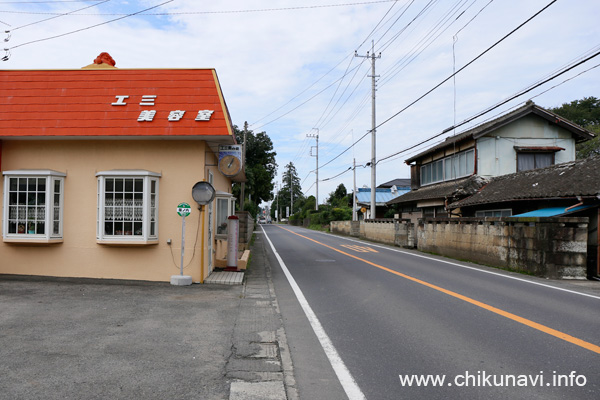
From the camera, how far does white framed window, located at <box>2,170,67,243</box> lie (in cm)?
1001

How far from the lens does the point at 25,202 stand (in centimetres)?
1018

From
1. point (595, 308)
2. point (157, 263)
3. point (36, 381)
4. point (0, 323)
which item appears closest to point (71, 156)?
point (157, 263)

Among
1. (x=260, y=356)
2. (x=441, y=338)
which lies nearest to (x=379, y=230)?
(x=441, y=338)

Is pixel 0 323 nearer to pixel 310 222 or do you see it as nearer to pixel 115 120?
pixel 115 120

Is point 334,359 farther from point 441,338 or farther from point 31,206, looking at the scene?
point 31,206

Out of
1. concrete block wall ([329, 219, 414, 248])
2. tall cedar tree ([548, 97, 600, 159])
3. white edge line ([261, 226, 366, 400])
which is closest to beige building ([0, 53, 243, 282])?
white edge line ([261, 226, 366, 400])

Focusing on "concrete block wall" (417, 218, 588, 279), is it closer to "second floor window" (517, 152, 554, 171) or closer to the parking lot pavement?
the parking lot pavement

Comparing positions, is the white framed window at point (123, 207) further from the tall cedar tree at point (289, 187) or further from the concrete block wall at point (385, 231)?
the tall cedar tree at point (289, 187)

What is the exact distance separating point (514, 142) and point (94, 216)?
21342 millimetres

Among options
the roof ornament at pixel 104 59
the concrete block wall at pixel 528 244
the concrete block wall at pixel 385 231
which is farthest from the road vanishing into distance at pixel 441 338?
the concrete block wall at pixel 385 231

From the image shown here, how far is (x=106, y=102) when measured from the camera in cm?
1050

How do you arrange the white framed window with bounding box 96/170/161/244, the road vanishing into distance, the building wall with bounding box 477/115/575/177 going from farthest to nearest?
the building wall with bounding box 477/115/575/177 → the white framed window with bounding box 96/170/161/244 → the road vanishing into distance

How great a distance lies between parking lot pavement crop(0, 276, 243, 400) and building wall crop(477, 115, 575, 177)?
723 inches

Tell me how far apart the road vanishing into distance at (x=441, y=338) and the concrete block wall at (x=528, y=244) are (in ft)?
5.16
